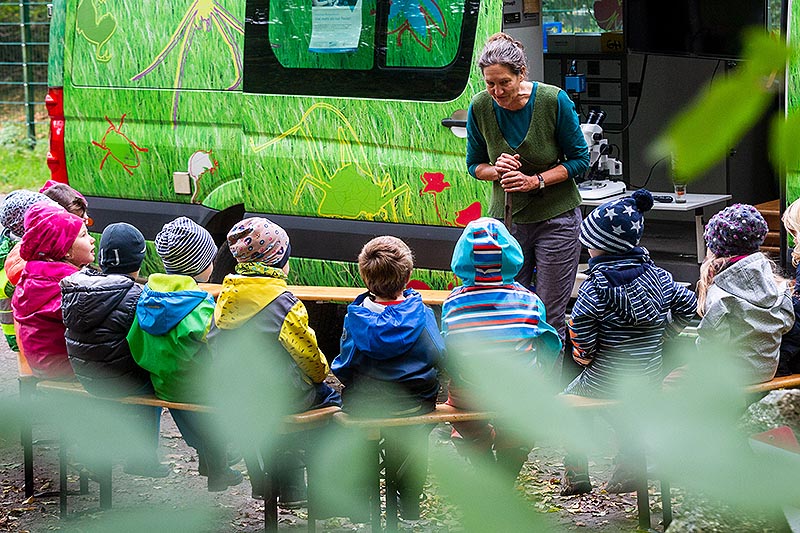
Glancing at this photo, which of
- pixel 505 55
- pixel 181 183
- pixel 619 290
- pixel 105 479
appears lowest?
pixel 619 290

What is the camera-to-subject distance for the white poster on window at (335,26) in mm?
5398

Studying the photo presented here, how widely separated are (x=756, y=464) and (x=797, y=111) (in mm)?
197

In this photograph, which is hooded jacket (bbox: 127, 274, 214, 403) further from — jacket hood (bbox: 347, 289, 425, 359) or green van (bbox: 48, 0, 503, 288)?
green van (bbox: 48, 0, 503, 288)

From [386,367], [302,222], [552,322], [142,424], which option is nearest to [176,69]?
[302,222]

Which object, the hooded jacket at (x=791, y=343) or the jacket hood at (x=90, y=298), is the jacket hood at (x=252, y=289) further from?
the hooded jacket at (x=791, y=343)

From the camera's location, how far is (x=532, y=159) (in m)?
4.68

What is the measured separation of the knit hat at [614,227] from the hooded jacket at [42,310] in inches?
76.5

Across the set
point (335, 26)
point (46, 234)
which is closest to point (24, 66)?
point (335, 26)

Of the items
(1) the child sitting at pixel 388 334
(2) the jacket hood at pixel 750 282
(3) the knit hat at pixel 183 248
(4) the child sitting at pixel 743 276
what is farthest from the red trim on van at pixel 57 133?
(2) the jacket hood at pixel 750 282

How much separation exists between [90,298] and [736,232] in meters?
2.23

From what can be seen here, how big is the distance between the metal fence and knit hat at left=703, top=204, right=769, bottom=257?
1005 cm

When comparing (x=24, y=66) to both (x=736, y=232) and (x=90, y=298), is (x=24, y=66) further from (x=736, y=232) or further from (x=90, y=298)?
(x=736, y=232)

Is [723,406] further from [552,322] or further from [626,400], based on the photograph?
[552,322]

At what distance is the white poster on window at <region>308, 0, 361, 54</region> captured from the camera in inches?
213
